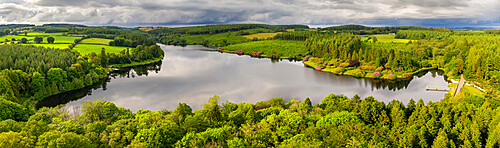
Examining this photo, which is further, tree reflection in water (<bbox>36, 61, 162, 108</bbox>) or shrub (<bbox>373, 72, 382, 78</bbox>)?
shrub (<bbox>373, 72, 382, 78</bbox>)

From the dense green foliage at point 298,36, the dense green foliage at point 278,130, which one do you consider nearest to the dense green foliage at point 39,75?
the dense green foliage at point 278,130

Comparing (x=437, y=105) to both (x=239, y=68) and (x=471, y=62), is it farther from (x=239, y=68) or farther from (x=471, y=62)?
(x=239, y=68)

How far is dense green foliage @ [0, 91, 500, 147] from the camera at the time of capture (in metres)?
24.7

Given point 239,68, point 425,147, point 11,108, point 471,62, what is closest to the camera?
point 425,147

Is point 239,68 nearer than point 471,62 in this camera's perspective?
No

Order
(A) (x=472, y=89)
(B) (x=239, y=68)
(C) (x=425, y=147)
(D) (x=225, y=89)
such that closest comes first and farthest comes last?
1. (C) (x=425, y=147)
2. (A) (x=472, y=89)
3. (D) (x=225, y=89)
4. (B) (x=239, y=68)

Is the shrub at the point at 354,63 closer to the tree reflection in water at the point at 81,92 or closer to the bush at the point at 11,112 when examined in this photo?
the tree reflection in water at the point at 81,92

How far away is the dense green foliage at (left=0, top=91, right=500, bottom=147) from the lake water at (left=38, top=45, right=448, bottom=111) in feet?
74.7

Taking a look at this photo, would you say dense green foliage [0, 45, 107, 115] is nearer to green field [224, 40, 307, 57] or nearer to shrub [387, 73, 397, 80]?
shrub [387, 73, 397, 80]

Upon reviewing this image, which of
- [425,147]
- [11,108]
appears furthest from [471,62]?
[11,108]

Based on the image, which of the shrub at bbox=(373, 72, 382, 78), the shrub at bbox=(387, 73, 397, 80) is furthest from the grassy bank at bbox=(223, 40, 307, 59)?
the shrub at bbox=(387, 73, 397, 80)

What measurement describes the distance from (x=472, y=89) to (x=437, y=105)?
3946cm

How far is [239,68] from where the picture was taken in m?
99.2

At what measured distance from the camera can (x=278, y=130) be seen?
1131 inches
